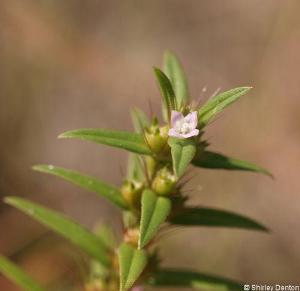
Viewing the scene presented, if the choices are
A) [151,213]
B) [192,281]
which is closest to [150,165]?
[151,213]

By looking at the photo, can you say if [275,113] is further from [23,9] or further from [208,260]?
[23,9]

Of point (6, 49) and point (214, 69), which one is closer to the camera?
point (6, 49)

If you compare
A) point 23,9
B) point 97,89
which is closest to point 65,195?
point 97,89

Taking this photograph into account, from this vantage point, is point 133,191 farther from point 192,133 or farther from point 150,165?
point 192,133

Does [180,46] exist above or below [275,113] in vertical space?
above

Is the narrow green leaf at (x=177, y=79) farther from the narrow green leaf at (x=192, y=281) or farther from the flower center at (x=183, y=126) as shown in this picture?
the narrow green leaf at (x=192, y=281)
